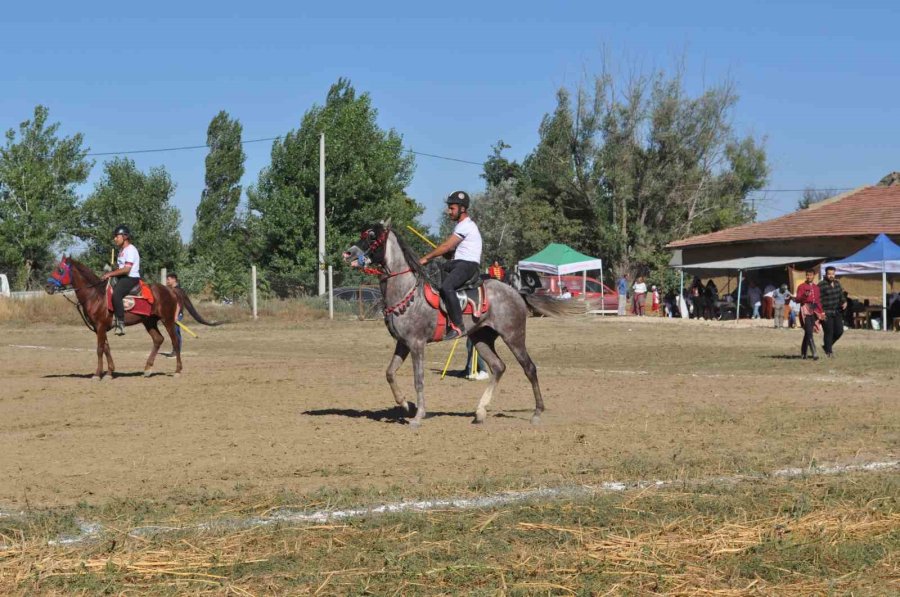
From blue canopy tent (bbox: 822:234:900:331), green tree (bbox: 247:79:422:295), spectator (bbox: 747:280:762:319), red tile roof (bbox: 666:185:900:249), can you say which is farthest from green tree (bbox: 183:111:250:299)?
blue canopy tent (bbox: 822:234:900:331)

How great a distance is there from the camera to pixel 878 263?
117 feet

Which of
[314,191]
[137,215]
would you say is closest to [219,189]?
[137,215]

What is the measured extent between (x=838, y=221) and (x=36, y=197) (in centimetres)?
3941

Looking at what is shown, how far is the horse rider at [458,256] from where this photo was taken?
12.8 metres

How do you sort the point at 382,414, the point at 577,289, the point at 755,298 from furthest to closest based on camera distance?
the point at 577,289 → the point at 755,298 → the point at 382,414

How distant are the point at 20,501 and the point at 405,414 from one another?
5.94 m

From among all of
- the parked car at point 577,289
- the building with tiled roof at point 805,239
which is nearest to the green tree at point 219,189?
the parked car at point 577,289

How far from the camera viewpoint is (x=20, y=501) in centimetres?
864

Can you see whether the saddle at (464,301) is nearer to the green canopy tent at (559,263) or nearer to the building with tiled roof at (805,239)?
the building with tiled roof at (805,239)

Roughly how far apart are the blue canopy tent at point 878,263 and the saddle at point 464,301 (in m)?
25.4

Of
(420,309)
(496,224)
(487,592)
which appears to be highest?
(496,224)

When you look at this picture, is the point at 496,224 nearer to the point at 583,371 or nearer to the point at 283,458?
the point at 583,371

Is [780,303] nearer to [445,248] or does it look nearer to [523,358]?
[523,358]

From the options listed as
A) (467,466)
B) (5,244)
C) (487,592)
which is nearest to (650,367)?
(467,466)
